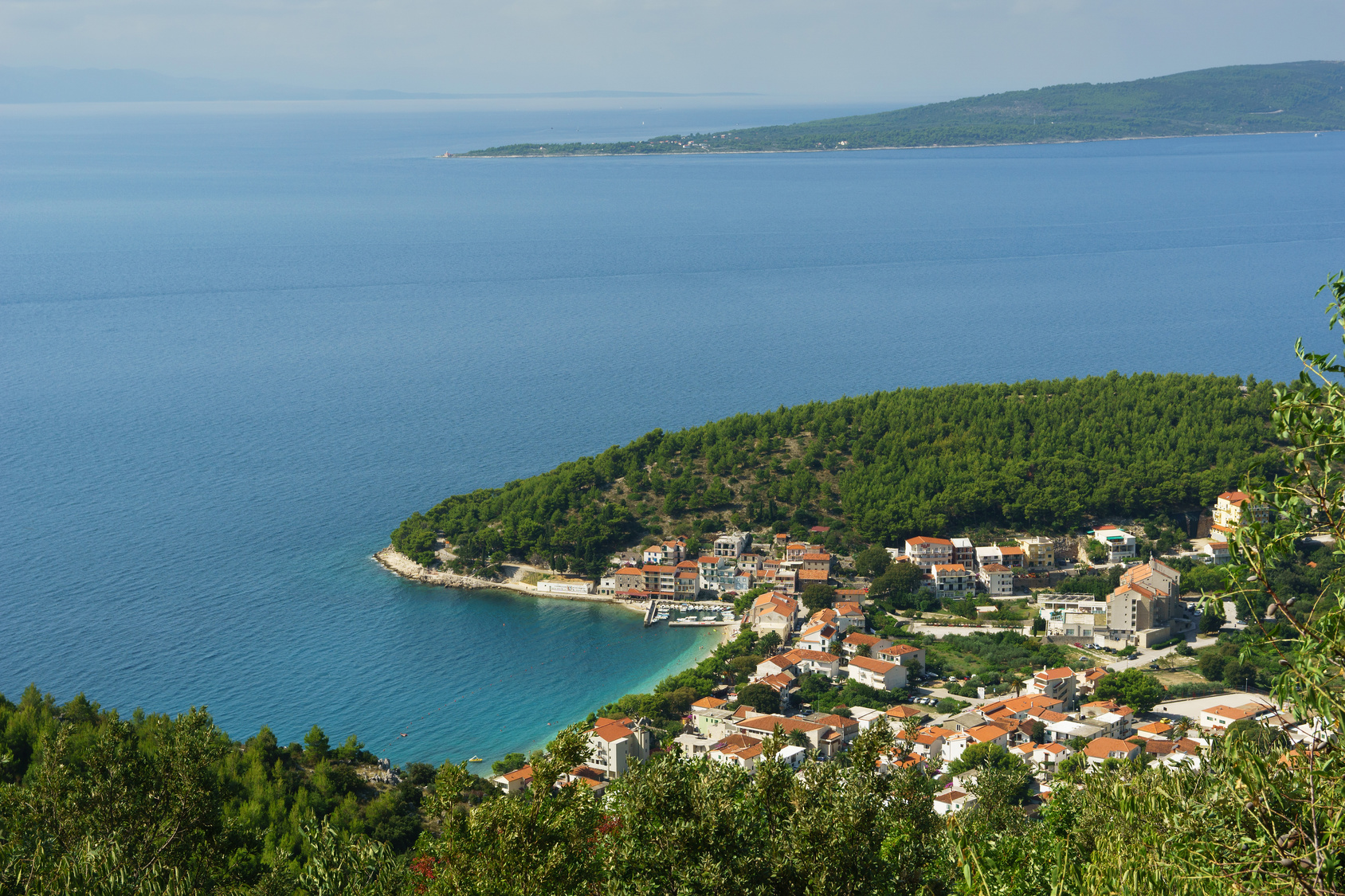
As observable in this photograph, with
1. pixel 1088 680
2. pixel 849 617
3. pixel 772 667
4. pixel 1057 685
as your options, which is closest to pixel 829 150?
pixel 849 617

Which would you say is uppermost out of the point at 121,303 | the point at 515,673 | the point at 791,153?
the point at 791,153

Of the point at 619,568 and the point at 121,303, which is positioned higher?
the point at 121,303

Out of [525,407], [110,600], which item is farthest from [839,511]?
[110,600]

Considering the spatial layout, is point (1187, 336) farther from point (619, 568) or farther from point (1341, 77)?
point (1341, 77)

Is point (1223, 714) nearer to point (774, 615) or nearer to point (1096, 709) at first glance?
point (1096, 709)

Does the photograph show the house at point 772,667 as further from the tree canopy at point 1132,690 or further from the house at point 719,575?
the tree canopy at point 1132,690

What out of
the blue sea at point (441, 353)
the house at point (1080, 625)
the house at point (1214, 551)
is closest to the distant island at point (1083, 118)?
the blue sea at point (441, 353)
